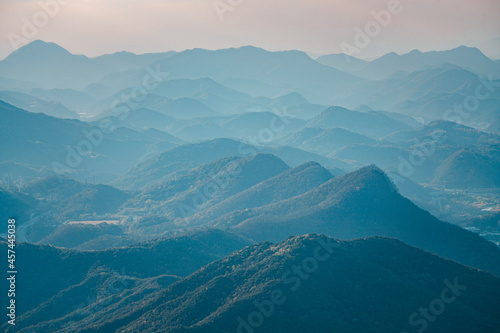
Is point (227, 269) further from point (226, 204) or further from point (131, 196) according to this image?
point (131, 196)

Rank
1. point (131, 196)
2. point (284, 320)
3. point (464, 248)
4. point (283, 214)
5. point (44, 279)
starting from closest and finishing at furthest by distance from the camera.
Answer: point (284, 320) → point (44, 279) → point (464, 248) → point (283, 214) → point (131, 196)

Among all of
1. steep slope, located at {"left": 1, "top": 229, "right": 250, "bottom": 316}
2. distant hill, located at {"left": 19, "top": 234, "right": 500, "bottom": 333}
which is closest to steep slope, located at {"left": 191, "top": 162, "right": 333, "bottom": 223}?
steep slope, located at {"left": 1, "top": 229, "right": 250, "bottom": 316}

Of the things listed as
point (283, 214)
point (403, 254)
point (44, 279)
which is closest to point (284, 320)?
point (403, 254)

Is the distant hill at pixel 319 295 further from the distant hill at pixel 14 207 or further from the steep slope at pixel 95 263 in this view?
the distant hill at pixel 14 207

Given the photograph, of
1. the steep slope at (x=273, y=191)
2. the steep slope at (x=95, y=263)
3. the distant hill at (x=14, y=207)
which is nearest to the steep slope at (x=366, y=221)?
the steep slope at (x=273, y=191)

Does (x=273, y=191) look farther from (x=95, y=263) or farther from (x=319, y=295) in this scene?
(x=319, y=295)

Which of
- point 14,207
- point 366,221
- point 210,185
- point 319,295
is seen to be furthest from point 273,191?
point 319,295
